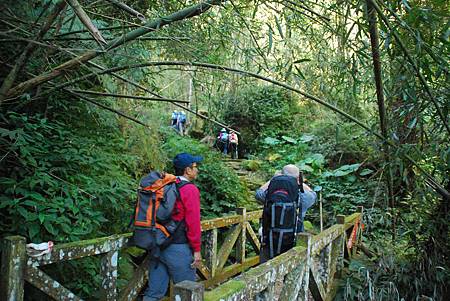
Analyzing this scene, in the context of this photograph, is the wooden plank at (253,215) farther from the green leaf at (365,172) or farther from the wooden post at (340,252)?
the green leaf at (365,172)

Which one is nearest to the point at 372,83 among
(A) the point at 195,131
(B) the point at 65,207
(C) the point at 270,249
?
(C) the point at 270,249

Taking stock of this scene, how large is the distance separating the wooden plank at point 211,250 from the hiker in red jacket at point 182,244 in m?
1.03

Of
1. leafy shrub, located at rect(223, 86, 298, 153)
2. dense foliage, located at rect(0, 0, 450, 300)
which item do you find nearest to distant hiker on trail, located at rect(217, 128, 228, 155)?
leafy shrub, located at rect(223, 86, 298, 153)

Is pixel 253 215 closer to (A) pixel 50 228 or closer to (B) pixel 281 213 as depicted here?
(B) pixel 281 213

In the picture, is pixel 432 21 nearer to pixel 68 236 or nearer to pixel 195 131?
pixel 68 236

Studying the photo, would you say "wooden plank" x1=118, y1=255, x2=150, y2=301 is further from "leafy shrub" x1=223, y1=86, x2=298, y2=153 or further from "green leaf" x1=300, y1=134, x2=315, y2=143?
"leafy shrub" x1=223, y1=86, x2=298, y2=153

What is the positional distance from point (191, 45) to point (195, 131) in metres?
12.0

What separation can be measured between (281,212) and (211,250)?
1006 mm

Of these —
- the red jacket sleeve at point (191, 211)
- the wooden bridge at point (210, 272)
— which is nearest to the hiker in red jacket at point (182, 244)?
the red jacket sleeve at point (191, 211)

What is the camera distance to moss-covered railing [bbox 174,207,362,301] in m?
1.72

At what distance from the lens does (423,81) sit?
2.22 m

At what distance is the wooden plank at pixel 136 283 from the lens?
3.11 meters

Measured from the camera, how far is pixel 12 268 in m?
2.38

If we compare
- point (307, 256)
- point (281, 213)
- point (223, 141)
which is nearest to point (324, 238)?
point (281, 213)
